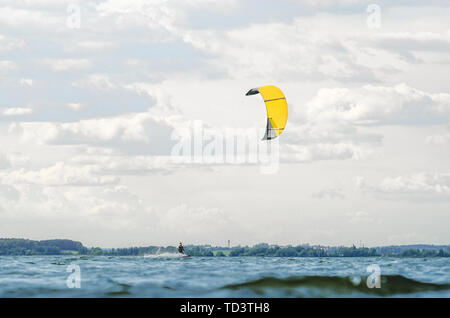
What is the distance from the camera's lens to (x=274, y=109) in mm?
46812

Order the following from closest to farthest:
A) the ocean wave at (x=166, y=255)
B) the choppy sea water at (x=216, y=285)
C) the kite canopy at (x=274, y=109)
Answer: the choppy sea water at (x=216, y=285), the kite canopy at (x=274, y=109), the ocean wave at (x=166, y=255)

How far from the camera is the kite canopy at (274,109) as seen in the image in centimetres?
4650

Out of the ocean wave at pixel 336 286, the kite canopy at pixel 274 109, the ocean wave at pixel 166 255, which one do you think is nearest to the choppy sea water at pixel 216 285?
the ocean wave at pixel 336 286

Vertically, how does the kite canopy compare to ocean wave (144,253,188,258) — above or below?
above

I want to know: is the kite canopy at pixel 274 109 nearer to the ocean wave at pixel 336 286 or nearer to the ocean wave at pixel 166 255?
the ocean wave at pixel 336 286

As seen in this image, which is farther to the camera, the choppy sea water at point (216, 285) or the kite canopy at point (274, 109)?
the kite canopy at point (274, 109)

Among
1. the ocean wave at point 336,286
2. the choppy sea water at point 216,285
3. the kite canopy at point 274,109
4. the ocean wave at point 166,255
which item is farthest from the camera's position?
the ocean wave at point 166,255

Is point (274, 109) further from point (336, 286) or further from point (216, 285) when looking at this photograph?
point (216, 285)

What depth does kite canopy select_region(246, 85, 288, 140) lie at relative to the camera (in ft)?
153

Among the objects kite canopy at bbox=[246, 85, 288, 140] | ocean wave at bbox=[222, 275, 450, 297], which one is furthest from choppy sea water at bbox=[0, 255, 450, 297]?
kite canopy at bbox=[246, 85, 288, 140]

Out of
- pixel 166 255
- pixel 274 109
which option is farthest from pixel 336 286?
pixel 166 255

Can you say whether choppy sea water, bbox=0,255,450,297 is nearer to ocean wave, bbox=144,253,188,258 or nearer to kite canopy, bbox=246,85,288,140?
kite canopy, bbox=246,85,288,140
